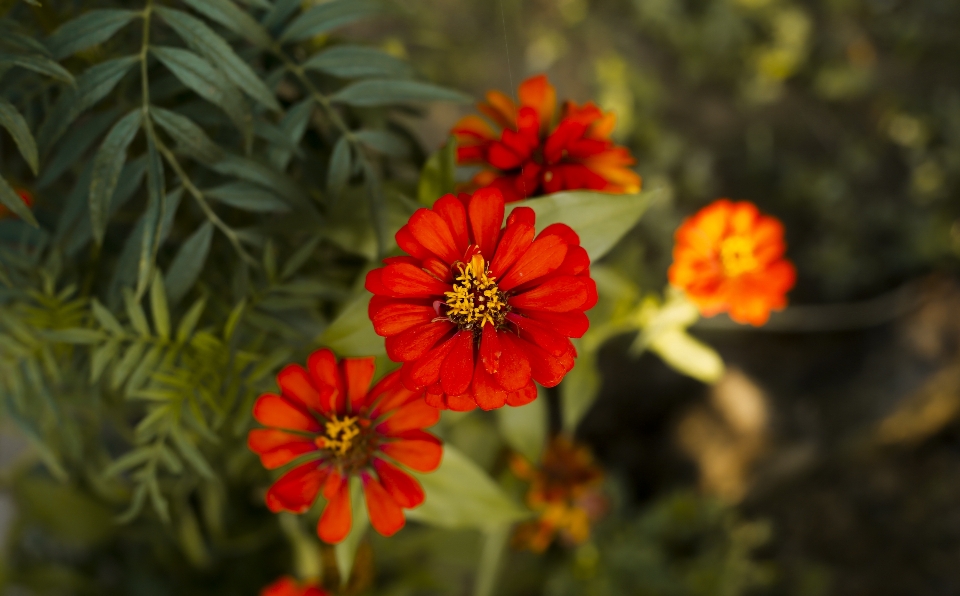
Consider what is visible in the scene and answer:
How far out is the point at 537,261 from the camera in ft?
1.44

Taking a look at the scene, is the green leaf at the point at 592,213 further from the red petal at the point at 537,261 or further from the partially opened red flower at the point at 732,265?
the partially opened red flower at the point at 732,265

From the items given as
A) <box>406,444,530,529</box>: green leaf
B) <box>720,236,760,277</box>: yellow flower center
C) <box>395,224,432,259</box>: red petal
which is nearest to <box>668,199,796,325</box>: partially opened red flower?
<box>720,236,760,277</box>: yellow flower center

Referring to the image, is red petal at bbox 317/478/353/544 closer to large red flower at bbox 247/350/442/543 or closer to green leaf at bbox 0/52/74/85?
large red flower at bbox 247/350/442/543

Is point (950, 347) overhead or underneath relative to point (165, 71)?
overhead

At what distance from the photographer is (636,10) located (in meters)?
1.82

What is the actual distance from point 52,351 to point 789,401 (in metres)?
1.38

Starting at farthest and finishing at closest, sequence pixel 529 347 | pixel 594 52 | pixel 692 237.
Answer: pixel 594 52 → pixel 692 237 → pixel 529 347

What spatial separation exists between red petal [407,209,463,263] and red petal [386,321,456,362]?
0.05 metres

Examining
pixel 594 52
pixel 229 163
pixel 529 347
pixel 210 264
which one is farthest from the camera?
pixel 594 52

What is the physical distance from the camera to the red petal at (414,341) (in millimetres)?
432

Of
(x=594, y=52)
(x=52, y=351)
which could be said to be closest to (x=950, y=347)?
(x=594, y=52)

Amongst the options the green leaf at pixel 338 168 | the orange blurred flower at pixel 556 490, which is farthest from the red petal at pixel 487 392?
the orange blurred flower at pixel 556 490

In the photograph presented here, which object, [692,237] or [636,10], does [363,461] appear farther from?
[636,10]

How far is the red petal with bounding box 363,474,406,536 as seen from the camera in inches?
19.7
